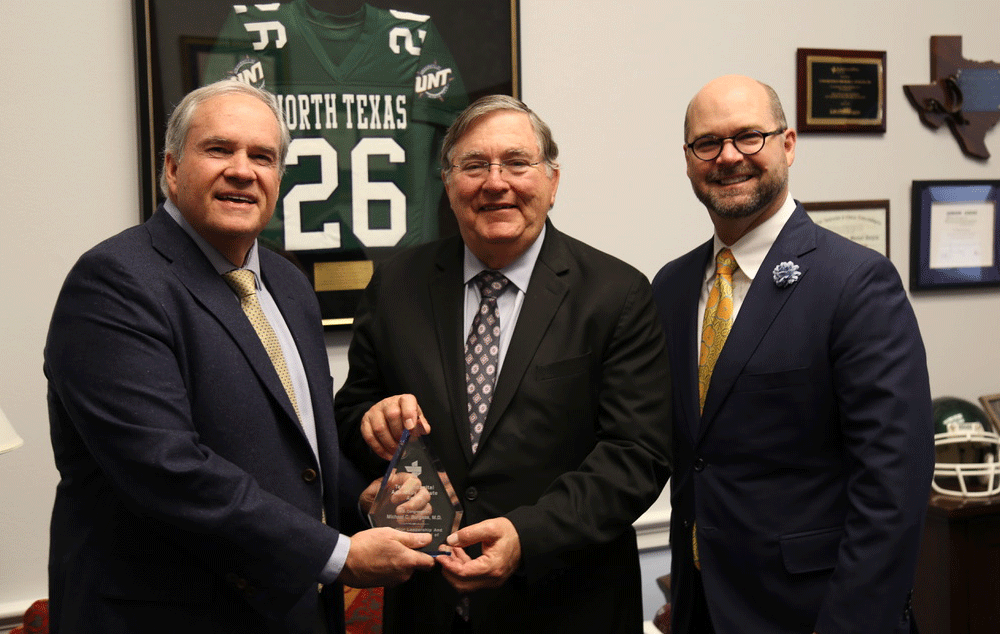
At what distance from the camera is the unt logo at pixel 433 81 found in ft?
10.5

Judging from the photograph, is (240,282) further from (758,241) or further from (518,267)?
(758,241)

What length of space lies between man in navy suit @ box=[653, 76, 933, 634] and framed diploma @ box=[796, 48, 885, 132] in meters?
1.62

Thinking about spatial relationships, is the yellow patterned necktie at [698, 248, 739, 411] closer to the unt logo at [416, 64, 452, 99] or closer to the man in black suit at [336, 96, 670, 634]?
the man in black suit at [336, 96, 670, 634]

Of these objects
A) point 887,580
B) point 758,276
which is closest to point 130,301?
point 758,276

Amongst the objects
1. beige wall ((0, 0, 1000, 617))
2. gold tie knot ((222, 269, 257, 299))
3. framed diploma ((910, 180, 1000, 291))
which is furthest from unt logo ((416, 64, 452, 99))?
framed diploma ((910, 180, 1000, 291))

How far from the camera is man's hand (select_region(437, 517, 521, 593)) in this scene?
1.83m

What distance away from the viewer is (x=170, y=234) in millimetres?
1773

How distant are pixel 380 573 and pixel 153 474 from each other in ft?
1.57

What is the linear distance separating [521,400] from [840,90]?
2525 millimetres

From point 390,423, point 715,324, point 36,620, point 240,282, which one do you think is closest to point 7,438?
point 36,620

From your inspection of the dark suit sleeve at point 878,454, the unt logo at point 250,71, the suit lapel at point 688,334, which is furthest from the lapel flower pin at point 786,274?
the unt logo at point 250,71

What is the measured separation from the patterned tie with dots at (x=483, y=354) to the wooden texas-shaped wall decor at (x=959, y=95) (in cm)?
266

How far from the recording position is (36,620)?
2639 millimetres

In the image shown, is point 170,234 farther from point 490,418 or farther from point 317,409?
point 490,418
